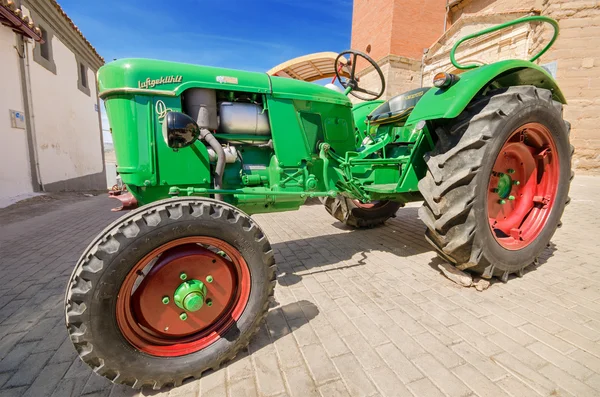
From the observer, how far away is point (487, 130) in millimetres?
2021

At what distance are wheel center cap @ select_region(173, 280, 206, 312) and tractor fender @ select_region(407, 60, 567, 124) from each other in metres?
1.98

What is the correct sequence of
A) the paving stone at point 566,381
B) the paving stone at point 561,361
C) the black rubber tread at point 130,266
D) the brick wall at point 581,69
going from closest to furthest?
the black rubber tread at point 130,266 < the paving stone at point 566,381 < the paving stone at point 561,361 < the brick wall at point 581,69

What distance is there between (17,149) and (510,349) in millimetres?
9391

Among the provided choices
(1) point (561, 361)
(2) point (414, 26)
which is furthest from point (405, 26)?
(1) point (561, 361)

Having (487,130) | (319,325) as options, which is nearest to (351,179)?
(487,130)

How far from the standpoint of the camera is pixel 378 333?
1.71m

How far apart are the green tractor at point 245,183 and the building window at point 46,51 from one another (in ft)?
27.8

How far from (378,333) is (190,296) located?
1.13m

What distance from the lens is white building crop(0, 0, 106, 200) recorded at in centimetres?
620

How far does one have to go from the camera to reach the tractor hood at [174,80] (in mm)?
1727

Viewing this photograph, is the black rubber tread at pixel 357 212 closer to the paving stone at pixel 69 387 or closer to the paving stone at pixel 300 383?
the paving stone at pixel 300 383

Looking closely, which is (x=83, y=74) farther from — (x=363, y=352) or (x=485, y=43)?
(x=485, y=43)

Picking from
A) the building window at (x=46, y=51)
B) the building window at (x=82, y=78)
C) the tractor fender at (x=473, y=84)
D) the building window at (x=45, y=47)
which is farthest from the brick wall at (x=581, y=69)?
the building window at (x=82, y=78)

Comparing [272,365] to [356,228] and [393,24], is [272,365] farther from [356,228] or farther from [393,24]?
[393,24]
